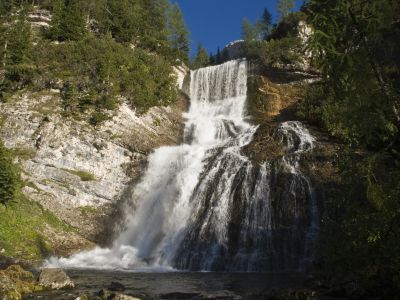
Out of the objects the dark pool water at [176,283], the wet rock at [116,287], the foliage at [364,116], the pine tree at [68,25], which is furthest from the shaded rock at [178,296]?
the pine tree at [68,25]

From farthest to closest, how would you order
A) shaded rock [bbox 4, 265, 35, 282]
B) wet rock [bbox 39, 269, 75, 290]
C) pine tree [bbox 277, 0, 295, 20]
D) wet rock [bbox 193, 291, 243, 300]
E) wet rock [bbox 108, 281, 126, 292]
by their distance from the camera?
pine tree [bbox 277, 0, 295, 20], shaded rock [bbox 4, 265, 35, 282], wet rock [bbox 39, 269, 75, 290], wet rock [bbox 108, 281, 126, 292], wet rock [bbox 193, 291, 243, 300]

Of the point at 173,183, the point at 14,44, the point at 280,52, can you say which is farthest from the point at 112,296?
the point at 280,52

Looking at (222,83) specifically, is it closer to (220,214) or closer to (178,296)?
(220,214)

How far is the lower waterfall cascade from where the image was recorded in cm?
2397

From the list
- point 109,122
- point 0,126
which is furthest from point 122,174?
point 0,126

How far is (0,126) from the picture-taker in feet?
111

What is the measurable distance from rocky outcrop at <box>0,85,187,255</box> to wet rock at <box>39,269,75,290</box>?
35.6ft

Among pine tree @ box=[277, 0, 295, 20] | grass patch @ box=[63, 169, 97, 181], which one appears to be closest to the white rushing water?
grass patch @ box=[63, 169, 97, 181]

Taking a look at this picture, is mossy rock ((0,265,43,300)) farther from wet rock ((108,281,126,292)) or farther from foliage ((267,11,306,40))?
foliage ((267,11,306,40))

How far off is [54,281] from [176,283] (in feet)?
17.6

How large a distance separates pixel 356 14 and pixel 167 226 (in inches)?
884

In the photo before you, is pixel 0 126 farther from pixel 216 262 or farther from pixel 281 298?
pixel 281 298

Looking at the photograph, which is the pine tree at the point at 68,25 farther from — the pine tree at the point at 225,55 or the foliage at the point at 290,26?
the pine tree at the point at 225,55

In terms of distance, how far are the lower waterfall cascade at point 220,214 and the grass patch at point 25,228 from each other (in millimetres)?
1618
